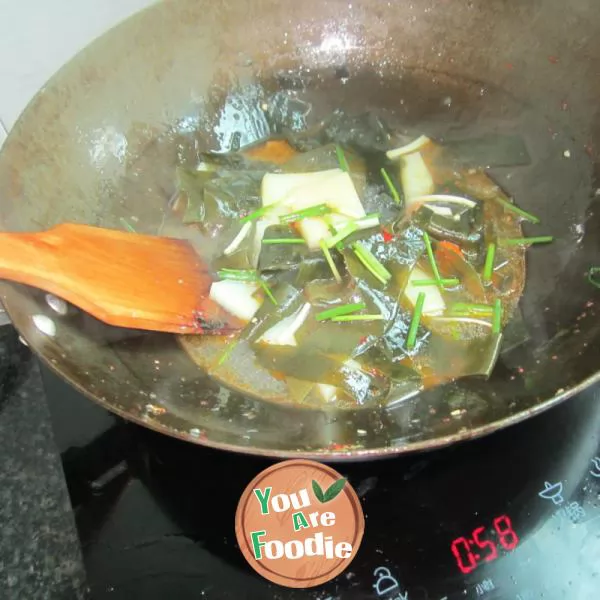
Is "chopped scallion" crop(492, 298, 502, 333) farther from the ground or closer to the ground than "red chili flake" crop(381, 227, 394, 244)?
closer to the ground

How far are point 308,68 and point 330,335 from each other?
81 centimetres

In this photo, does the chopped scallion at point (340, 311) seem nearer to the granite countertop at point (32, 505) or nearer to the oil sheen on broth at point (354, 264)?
the oil sheen on broth at point (354, 264)

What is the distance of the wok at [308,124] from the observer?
45.5 inches

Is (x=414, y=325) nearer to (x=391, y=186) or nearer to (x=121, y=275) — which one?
(x=391, y=186)

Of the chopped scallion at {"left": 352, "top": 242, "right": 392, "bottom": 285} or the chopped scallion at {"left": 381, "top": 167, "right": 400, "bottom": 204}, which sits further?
the chopped scallion at {"left": 381, "top": 167, "right": 400, "bottom": 204}

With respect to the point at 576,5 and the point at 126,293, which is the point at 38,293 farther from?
the point at 576,5

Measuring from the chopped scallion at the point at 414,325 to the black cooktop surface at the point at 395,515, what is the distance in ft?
0.81

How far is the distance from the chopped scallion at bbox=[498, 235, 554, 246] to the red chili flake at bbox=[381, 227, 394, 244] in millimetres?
272

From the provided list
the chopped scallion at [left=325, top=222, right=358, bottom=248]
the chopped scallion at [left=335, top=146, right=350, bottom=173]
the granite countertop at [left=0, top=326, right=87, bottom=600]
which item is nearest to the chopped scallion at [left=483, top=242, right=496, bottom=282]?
the chopped scallion at [left=325, top=222, right=358, bottom=248]

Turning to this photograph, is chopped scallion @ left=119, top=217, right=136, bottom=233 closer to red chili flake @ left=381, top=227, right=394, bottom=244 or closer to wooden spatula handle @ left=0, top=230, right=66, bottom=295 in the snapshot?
wooden spatula handle @ left=0, top=230, right=66, bottom=295

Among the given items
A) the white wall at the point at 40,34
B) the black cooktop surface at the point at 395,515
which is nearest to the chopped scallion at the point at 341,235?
the black cooktop surface at the point at 395,515

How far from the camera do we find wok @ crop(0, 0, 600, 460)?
45.5 inches

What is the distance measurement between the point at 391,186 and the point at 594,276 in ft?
1.77

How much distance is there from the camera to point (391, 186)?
1.63 metres
